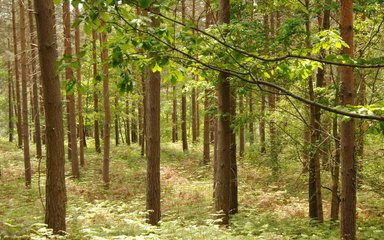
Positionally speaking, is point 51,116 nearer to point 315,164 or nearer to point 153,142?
point 153,142

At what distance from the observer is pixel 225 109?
857cm

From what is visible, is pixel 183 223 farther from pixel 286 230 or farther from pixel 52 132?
pixel 52 132

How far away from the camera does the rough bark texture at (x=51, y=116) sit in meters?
5.75

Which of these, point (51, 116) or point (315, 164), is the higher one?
point (51, 116)

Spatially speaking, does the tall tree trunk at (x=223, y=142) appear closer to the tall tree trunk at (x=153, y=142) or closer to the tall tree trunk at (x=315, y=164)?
the tall tree trunk at (x=153, y=142)

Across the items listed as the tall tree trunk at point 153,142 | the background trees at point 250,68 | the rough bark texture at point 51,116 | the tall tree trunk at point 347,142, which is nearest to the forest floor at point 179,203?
the rough bark texture at point 51,116

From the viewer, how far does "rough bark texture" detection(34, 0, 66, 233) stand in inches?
226

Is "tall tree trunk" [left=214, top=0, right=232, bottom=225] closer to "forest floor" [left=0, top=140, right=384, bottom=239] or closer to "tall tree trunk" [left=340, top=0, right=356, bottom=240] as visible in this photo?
"forest floor" [left=0, top=140, right=384, bottom=239]

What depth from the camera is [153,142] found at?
9227mm

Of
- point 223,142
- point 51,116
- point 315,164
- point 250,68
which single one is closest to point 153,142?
point 223,142

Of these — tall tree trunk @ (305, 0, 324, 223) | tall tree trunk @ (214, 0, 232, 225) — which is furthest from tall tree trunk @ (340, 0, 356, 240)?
tall tree trunk @ (214, 0, 232, 225)

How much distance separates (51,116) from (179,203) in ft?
27.8

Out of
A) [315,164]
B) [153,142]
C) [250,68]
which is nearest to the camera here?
[250,68]

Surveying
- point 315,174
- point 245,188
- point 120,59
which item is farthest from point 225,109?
point 245,188
